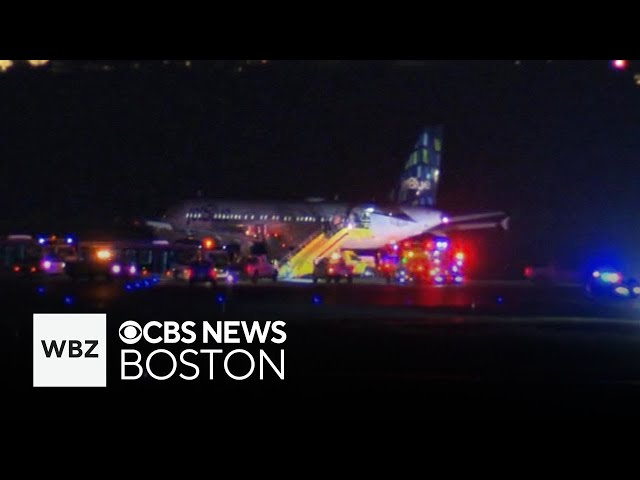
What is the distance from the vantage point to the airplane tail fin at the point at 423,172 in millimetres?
87062

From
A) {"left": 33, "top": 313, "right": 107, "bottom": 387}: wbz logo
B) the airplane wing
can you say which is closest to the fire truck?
the airplane wing

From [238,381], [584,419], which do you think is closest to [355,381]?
[238,381]

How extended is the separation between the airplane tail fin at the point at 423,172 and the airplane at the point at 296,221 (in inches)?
162

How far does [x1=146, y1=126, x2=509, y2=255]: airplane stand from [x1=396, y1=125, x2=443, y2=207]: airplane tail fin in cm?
410

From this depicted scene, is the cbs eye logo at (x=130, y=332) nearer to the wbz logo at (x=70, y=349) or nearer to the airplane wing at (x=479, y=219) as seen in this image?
the wbz logo at (x=70, y=349)

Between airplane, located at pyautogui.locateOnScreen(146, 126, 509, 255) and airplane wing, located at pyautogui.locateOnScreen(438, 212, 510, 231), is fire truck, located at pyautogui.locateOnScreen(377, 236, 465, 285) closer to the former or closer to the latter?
airplane, located at pyautogui.locateOnScreen(146, 126, 509, 255)

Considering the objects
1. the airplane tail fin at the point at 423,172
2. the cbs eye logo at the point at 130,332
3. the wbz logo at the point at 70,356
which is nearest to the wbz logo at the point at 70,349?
the wbz logo at the point at 70,356

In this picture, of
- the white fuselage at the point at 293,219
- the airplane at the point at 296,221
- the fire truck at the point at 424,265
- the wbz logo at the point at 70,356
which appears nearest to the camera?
the wbz logo at the point at 70,356

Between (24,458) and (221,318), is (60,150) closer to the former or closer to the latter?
(221,318)

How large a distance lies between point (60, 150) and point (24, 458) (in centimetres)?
8185

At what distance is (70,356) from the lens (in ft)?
60.4

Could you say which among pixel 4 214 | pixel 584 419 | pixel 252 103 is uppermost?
pixel 252 103

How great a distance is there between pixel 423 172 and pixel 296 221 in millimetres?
12452

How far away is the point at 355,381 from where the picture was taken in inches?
744
